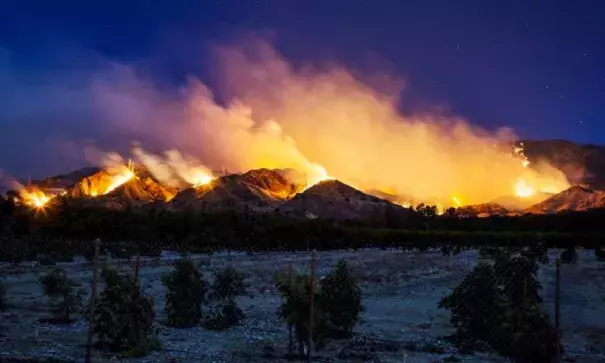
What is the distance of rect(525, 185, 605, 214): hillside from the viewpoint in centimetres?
15425

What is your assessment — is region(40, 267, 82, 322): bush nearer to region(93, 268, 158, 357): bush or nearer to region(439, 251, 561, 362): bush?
region(93, 268, 158, 357): bush

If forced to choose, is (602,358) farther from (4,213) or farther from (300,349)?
(4,213)

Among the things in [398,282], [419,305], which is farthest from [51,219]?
[419,305]

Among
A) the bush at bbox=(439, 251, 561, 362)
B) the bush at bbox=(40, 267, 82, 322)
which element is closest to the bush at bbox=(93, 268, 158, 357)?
the bush at bbox=(40, 267, 82, 322)

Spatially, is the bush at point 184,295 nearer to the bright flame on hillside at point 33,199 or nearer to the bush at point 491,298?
the bush at point 491,298

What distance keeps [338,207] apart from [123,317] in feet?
433

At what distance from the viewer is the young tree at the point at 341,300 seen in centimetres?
1994

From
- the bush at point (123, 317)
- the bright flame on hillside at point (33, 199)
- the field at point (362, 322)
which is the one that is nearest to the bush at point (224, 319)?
the field at point (362, 322)

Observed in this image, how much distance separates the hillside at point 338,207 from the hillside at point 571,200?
3938cm

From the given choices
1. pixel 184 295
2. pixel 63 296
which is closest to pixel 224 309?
pixel 184 295

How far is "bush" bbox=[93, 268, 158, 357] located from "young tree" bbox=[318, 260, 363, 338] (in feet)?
19.1

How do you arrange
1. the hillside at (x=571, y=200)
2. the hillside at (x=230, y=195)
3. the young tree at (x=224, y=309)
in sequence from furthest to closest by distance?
1. the hillside at (x=230, y=195)
2. the hillside at (x=571, y=200)
3. the young tree at (x=224, y=309)

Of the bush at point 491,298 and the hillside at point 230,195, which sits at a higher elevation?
the hillside at point 230,195

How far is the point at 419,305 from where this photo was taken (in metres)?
30.1
